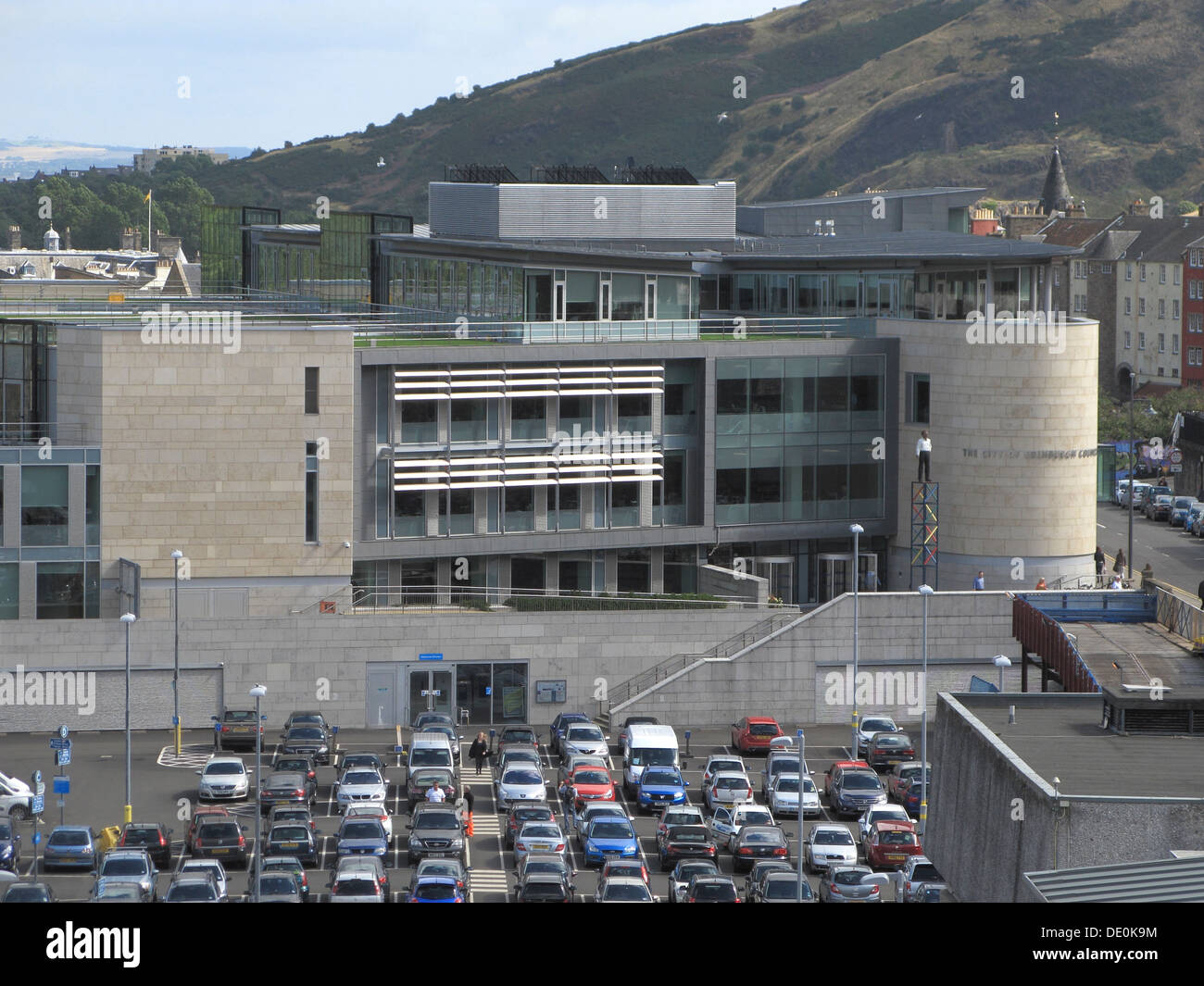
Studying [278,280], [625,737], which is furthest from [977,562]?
[278,280]

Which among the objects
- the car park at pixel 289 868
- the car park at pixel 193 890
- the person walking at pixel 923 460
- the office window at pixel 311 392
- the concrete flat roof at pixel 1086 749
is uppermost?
the office window at pixel 311 392

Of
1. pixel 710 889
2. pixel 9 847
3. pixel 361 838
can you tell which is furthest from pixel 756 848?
pixel 9 847

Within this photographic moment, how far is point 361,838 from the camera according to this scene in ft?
135

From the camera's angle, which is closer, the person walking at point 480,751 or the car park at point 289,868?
the car park at point 289,868

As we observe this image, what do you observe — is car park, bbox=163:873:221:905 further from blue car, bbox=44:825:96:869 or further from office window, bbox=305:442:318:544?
office window, bbox=305:442:318:544

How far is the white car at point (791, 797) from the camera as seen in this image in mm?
45906

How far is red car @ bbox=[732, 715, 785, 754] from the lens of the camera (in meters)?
54.6

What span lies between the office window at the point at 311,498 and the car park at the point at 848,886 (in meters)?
27.3

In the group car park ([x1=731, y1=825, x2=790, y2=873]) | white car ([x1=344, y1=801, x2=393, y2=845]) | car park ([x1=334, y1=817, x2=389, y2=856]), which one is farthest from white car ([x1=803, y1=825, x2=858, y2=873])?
white car ([x1=344, y1=801, x2=393, y2=845])

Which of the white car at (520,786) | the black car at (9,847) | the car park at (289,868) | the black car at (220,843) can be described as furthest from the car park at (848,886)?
the black car at (9,847)

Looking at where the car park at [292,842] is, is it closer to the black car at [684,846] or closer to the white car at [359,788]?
the white car at [359,788]

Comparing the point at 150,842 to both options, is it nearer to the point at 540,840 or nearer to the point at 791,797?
the point at 540,840

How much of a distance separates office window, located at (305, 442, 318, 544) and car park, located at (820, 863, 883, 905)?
89.4ft
